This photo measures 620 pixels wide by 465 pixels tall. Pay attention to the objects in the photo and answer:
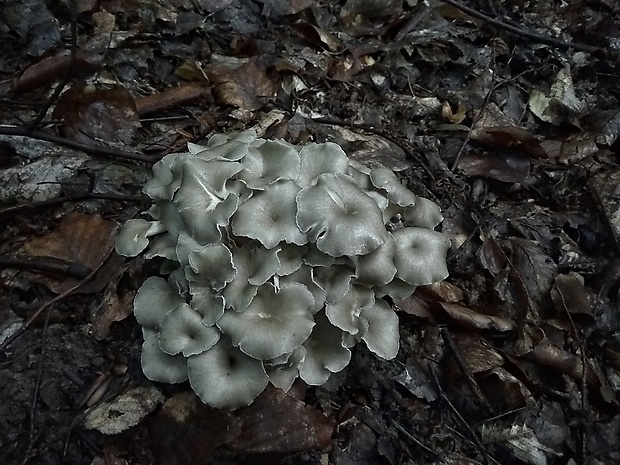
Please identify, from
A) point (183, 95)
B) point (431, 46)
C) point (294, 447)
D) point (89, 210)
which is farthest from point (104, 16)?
point (294, 447)

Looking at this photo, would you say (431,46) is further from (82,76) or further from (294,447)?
(294,447)

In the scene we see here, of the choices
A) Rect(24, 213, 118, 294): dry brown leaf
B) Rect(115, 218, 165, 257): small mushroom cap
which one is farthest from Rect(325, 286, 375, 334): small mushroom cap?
Rect(24, 213, 118, 294): dry brown leaf

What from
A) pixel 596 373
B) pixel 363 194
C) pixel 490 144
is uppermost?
pixel 363 194

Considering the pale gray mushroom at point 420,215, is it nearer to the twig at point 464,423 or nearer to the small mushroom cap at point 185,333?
the twig at point 464,423

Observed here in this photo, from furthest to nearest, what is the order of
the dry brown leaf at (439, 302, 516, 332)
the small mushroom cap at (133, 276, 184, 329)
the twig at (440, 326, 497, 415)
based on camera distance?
the dry brown leaf at (439, 302, 516, 332), the twig at (440, 326, 497, 415), the small mushroom cap at (133, 276, 184, 329)

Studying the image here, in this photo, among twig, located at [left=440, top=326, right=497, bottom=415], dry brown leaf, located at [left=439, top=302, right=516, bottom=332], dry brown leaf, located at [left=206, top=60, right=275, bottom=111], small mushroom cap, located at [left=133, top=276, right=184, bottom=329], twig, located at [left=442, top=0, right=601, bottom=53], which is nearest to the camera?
small mushroom cap, located at [left=133, top=276, right=184, bottom=329]

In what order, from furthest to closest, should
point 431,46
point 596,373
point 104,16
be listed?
point 431,46 < point 104,16 < point 596,373

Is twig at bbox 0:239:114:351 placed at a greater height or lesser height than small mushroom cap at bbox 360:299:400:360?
lesser

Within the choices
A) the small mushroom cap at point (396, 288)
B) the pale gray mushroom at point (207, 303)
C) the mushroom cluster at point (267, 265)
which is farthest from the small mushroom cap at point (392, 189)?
the pale gray mushroom at point (207, 303)

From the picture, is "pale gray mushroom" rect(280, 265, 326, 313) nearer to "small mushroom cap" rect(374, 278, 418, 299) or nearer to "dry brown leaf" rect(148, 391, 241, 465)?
"small mushroom cap" rect(374, 278, 418, 299)
